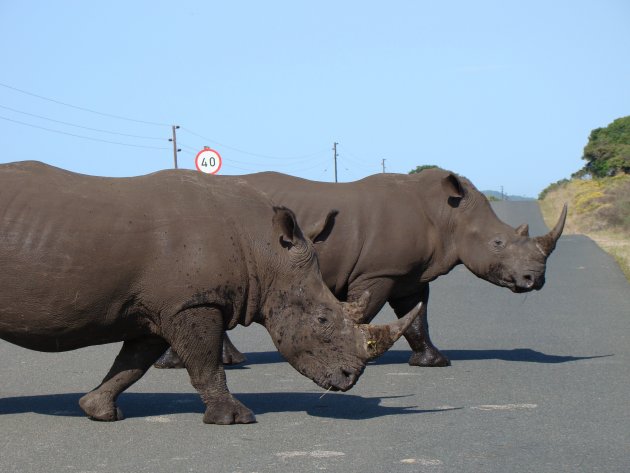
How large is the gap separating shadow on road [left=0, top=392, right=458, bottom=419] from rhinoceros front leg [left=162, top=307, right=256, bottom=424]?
46 centimetres

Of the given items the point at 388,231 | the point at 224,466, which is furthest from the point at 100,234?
the point at 388,231

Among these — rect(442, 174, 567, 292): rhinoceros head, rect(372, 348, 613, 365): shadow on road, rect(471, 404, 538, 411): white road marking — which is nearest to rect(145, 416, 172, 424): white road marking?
rect(471, 404, 538, 411): white road marking

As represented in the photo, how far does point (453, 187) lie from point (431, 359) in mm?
1612

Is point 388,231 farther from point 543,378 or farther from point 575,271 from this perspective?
point 575,271

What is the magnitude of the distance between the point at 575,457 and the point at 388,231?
424cm

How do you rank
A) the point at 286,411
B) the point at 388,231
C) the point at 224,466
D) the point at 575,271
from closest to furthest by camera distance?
the point at 224,466 < the point at 286,411 < the point at 388,231 < the point at 575,271

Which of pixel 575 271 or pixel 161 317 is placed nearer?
pixel 161 317

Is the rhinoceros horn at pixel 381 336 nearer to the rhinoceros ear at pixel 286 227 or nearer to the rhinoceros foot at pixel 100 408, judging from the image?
the rhinoceros ear at pixel 286 227

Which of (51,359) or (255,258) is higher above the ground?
(255,258)

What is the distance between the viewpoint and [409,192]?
1106 cm

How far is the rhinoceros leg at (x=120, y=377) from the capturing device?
7715mm

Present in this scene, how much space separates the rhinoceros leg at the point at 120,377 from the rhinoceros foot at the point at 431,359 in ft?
10.7

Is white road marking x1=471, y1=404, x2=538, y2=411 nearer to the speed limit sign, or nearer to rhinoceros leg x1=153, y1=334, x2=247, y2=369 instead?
rhinoceros leg x1=153, y1=334, x2=247, y2=369

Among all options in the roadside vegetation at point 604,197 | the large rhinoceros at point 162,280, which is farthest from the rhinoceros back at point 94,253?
the roadside vegetation at point 604,197
